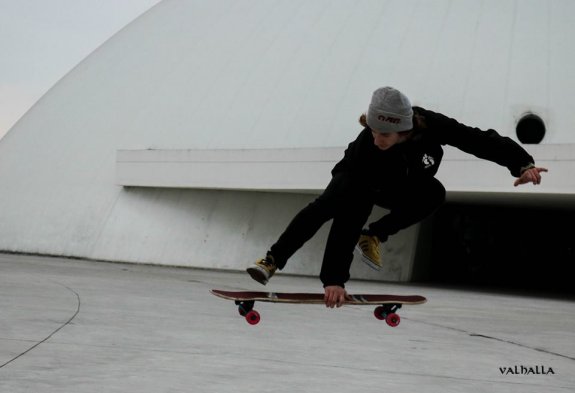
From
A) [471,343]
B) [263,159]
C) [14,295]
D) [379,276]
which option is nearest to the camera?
[471,343]

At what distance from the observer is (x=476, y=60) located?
26625mm

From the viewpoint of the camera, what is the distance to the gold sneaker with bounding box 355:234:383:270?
7.10m

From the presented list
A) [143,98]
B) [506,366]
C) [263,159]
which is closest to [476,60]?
[263,159]

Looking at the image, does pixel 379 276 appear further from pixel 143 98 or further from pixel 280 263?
pixel 280 263

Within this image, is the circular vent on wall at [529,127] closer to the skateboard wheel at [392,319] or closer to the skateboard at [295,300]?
the skateboard at [295,300]

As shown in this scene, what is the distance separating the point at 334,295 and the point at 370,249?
61 centimetres

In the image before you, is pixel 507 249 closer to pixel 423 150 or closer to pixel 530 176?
pixel 530 176

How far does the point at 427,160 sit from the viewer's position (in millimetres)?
6465

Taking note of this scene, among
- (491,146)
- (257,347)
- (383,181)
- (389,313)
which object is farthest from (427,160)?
(257,347)

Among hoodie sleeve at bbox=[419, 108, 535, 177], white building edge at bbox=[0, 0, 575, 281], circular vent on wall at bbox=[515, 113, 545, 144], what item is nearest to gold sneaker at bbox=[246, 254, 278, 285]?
hoodie sleeve at bbox=[419, 108, 535, 177]

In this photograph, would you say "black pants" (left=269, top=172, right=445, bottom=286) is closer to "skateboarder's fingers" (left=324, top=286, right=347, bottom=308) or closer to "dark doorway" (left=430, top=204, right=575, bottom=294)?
"skateboarder's fingers" (left=324, top=286, right=347, bottom=308)

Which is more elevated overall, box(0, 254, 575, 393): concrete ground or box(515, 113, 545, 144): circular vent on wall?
box(515, 113, 545, 144): circular vent on wall

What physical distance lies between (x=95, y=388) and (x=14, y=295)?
7.42 metres

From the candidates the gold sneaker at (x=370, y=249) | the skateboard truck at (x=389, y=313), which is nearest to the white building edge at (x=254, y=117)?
the skateboard truck at (x=389, y=313)
